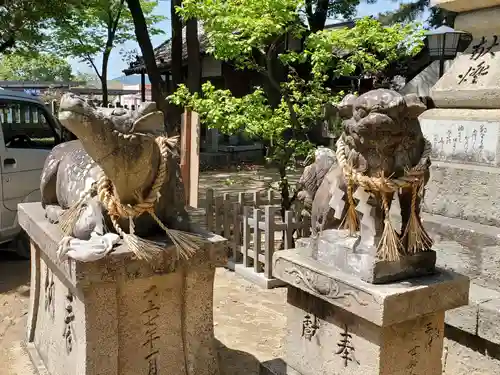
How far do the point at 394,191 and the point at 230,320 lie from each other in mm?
3288

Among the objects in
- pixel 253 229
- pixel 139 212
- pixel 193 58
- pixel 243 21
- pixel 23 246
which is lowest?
pixel 23 246

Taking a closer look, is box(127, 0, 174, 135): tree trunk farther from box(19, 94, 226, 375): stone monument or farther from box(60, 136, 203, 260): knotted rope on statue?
box(60, 136, 203, 260): knotted rope on statue

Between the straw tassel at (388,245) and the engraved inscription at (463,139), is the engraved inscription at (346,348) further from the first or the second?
the engraved inscription at (463,139)

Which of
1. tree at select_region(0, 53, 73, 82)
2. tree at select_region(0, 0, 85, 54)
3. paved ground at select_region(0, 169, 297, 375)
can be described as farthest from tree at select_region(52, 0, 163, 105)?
tree at select_region(0, 53, 73, 82)

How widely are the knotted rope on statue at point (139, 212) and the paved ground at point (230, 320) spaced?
1.55 m

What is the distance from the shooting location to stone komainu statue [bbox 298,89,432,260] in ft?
7.56

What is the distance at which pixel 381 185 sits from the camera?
94.0 inches

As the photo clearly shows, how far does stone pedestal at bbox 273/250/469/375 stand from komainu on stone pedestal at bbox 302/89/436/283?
93mm

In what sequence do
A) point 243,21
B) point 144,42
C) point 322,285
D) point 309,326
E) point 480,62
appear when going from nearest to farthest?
point 322,285, point 309,326, point 480,62, point 243,21, point 144,42

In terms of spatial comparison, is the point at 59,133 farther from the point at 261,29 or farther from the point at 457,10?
the point at 457,10

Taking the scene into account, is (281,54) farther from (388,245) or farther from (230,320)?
(388,245)

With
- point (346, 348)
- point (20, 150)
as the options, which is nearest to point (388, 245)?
point (346, 348)

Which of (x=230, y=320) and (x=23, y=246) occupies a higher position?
(x=23, y=246)

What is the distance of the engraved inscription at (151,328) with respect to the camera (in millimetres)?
3244
